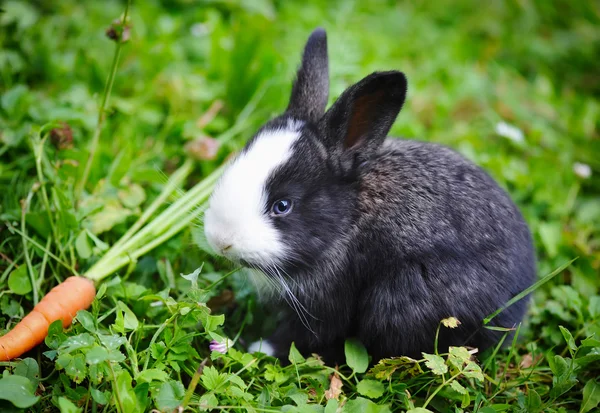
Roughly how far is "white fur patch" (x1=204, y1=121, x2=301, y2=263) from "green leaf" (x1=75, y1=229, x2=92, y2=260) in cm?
71

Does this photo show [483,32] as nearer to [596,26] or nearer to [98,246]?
[596,26]

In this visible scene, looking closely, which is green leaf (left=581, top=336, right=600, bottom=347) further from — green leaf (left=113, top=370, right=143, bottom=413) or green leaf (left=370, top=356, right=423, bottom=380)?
green leaf (left=113, top=370, right=143, bottom=413)

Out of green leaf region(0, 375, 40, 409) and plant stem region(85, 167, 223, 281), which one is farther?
plant stem region(85, 167, 223, 281)

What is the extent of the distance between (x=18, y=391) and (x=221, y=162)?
1993 mm

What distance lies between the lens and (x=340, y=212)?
9.02 ft

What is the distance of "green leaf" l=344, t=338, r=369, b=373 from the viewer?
2.70 m

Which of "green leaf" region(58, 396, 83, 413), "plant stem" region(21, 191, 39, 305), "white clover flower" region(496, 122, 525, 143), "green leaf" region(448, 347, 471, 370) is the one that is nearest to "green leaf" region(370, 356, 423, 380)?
"green leaf" region(448, 347, 471, 370)

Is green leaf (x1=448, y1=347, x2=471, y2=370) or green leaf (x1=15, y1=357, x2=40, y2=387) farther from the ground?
green leaf (x1=448, y1=347, x2=471, y2=370)

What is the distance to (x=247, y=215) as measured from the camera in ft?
8.46

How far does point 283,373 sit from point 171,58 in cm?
283

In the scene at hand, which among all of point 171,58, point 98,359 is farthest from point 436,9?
point 98,359

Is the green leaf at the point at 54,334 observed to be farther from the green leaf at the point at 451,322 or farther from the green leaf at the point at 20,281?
the green leaf at the point at 451,322

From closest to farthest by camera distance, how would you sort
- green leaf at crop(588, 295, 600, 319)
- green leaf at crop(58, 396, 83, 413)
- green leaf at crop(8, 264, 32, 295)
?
green leaf at crop(58, 396, 83, 413), green leaf at crop(8, 264, 32, 295), green leaf at crop(588, 295, 600, 319)

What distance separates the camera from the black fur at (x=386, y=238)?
2.69 meters
